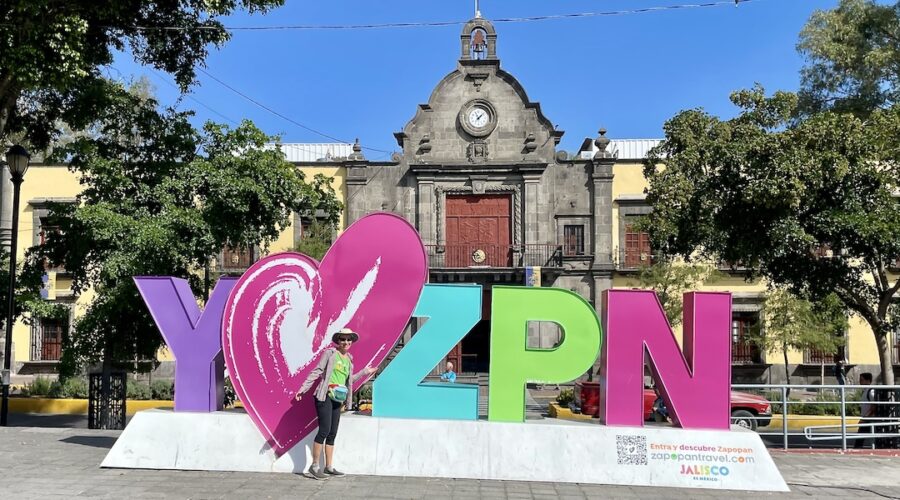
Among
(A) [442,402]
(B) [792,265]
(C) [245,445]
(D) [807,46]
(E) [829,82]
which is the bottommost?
(C) [245,445]

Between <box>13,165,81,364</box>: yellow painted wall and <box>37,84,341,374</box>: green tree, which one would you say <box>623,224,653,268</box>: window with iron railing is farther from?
<box>13,165,81,364</box>: yellow painted wall

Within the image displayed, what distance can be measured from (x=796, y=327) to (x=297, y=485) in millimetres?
19998

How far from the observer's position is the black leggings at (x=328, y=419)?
768cm

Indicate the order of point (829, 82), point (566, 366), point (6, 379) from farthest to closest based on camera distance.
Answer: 1. point (829, 82)
2. point (6, 379)
3. point (566, 366)

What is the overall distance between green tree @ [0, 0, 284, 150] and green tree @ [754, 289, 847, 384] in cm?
1850

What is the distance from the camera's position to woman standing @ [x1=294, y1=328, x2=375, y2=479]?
7668 millimetres

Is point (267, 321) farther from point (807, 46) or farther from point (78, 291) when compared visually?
point (807, 46)

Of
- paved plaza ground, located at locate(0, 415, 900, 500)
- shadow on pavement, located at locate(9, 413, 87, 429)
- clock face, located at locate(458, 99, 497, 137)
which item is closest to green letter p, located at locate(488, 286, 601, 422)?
paved plaza ground, located at locate(0, 415, 900, 500)

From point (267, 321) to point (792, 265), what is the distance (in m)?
9.84

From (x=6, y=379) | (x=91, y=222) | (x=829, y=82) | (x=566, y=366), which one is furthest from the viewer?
(x=829, y=82)

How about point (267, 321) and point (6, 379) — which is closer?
point (267, 321)

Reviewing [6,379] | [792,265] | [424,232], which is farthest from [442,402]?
[424,232]

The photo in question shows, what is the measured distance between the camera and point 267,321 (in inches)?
338

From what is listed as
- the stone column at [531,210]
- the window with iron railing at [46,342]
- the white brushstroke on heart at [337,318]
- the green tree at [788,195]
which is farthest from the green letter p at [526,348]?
the window with iron railing at [46,342]
